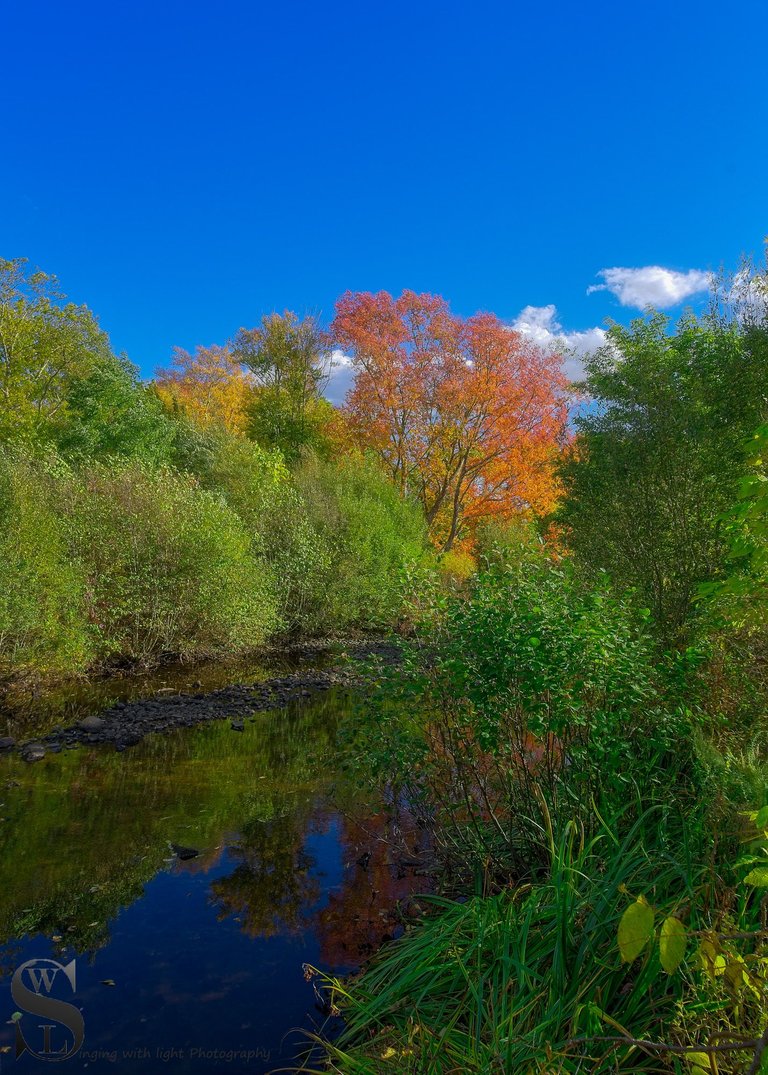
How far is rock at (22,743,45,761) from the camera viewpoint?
30.1ft

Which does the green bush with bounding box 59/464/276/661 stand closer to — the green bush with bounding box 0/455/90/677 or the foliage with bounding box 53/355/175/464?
the green bush with bounding box 0/455/90/677

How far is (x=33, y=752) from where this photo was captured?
929 centimetres

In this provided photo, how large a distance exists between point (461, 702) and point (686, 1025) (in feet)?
8.66

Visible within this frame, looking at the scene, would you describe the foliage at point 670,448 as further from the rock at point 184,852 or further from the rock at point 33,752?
the rock at point 33,752

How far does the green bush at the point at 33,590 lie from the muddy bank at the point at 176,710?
1641mm

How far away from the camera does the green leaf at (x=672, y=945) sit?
4.31 feet

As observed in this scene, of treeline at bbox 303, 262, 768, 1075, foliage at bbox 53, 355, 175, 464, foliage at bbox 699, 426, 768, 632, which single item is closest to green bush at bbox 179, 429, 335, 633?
foliage at bbox 53, 355, 175, 464

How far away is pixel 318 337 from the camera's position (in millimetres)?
33875

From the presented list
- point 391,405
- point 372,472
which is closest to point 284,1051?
point 372,472

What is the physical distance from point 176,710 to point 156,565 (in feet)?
15.0

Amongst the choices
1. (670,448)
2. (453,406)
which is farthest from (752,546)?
(453,406)

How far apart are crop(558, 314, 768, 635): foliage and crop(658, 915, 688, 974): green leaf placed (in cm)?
674

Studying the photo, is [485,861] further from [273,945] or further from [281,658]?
[281,658]

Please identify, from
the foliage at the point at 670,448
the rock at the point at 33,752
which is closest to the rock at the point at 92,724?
the rock at the point at 33,752
